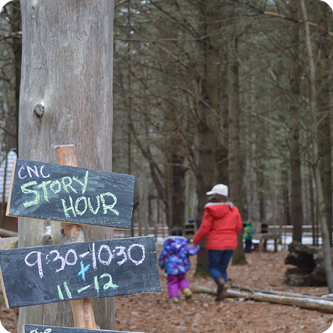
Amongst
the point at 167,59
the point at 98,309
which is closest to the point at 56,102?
the point at 98,309

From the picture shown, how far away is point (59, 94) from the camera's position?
2578mm

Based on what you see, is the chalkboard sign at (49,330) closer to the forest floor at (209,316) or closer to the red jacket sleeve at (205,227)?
the forest floor at (209,316)

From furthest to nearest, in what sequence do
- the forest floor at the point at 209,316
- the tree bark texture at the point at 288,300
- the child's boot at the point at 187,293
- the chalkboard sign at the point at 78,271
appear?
the child's boot at the point at 187,293 < the tree bark texture at the point at 288,300 < the forest floor at the point at 209,316 < the chalkboard sign at the point at 78,271

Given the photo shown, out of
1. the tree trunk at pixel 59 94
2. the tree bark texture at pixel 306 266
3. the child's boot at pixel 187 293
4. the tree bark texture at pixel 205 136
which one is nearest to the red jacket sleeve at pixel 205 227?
the child's boot at pixel 187 293

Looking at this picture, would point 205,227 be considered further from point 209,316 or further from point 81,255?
point 81,255

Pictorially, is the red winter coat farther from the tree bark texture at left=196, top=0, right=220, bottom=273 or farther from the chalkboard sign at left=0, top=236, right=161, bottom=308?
the chalkboard sign at left=0, top=236, right=161, bottom=308

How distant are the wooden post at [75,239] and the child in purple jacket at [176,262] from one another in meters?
4.58

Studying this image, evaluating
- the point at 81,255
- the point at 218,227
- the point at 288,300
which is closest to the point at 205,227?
the point at 218,227

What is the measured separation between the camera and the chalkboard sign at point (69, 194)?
212 centimetres

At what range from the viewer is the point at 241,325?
5105 mm

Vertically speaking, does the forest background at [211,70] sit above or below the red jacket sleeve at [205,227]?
above

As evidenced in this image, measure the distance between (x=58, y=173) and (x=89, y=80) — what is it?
744 millimetres

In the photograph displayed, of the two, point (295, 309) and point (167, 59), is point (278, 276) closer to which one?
point (295, 309)

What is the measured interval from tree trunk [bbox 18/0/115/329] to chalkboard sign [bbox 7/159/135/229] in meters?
0.36
